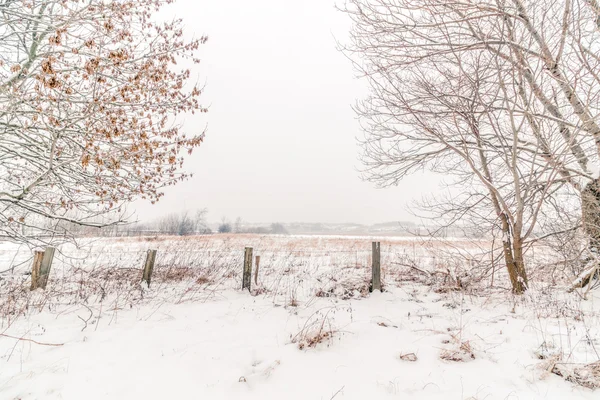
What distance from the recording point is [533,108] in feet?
16.9

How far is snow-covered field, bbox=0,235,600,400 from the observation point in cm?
254

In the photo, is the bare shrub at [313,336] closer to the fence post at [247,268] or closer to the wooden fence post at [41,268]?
the fence post at [247,268]

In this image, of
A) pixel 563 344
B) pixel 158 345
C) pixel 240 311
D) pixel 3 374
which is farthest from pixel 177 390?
pixel 563 344

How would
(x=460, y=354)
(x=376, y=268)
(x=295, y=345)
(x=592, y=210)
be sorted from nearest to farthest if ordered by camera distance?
(x=460, y=354) < (x=295, y=345) < (x=592, y=210) < (x=376, y=268)

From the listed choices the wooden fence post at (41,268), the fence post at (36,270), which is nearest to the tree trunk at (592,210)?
the wooden fence post at (41,268)

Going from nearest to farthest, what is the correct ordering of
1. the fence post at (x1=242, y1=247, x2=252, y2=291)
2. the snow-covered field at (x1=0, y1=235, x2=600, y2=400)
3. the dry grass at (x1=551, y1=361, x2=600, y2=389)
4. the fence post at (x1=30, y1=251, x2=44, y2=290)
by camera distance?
the dry grass at (x1=551, y1=361, x2=600, y2=389) < the snow-covered field at (x1=0, y1=235, x2=600, y2=400) < the fence post at (x1=30, y1=251, x2=44, y2=290) < the fence post at (x1=242, y1=247, x2=252, y2=291)

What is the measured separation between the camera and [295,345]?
346 centimetres

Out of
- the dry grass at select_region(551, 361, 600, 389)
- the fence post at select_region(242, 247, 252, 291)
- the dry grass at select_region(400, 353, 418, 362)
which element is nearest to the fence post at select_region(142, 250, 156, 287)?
the fence post at select_region(242, 247, 252, 291)

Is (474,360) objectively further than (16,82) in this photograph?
No

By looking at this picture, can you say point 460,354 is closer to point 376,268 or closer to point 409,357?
point 409,357

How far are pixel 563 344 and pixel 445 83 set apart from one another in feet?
15.1

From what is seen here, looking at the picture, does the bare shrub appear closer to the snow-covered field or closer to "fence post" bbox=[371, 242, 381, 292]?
the snow-covered field

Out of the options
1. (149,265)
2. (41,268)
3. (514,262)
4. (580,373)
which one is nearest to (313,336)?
(580,373)

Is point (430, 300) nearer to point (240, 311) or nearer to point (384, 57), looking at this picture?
point (240, 311)
